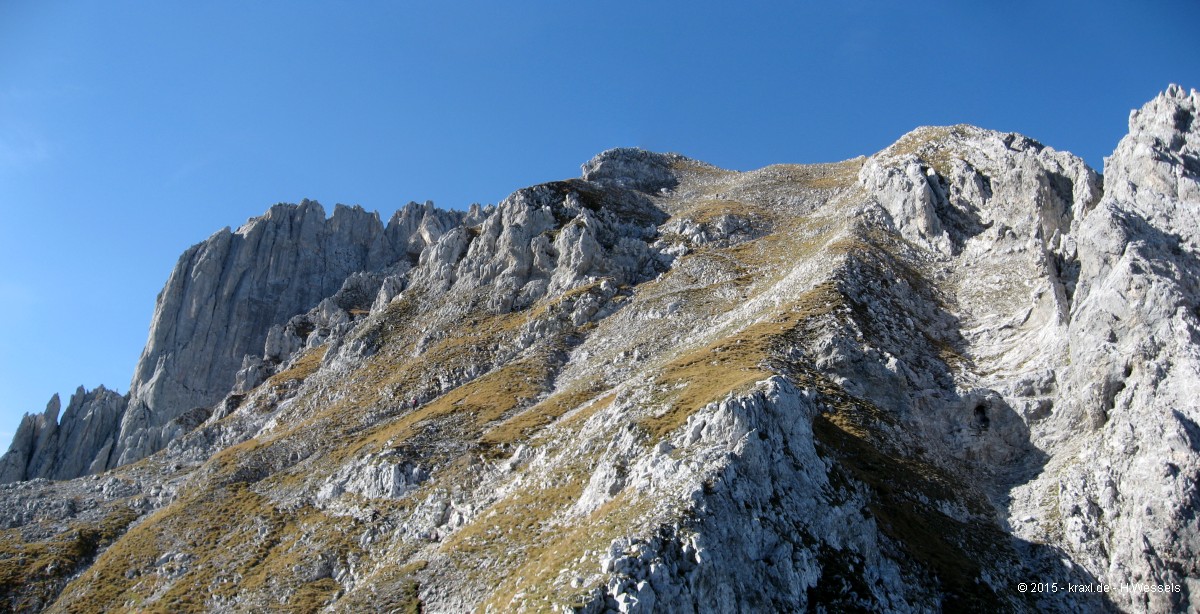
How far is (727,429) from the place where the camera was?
4000 centimetres

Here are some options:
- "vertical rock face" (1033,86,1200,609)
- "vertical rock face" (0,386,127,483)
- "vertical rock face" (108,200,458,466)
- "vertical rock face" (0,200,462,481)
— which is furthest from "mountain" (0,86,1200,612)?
"vertical rock face" (108,200,458,466)

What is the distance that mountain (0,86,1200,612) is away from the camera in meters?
36.9

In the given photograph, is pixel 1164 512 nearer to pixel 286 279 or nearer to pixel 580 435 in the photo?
pixel 580 435

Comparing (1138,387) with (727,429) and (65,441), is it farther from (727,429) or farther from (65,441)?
(65,441)

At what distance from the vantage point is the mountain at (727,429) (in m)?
36.9

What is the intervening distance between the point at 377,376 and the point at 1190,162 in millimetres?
72874

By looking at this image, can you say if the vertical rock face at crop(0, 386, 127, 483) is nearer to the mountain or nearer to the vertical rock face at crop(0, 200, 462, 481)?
the vertical rock face at crop(0, 200, 462, 481)

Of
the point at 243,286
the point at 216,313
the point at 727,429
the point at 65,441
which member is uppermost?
the point at 243,286

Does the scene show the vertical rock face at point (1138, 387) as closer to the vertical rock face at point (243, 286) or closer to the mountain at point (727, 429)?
the mountain at point (727, 429)

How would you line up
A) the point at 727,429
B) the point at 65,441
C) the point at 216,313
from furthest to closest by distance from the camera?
1. the point at 216,313
2. the point at 65,441
3. the point at 727,429

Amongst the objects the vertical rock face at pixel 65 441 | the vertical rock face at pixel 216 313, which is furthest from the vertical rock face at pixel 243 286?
the vertical rock face at pixel 65 441

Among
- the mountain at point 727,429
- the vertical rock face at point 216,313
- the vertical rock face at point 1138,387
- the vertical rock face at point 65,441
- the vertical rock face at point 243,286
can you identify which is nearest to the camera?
the mountain at point 727,429

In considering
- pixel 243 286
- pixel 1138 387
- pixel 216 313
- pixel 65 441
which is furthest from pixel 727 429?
pixel 243 286

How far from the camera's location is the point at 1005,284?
64.2 metres
